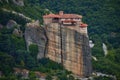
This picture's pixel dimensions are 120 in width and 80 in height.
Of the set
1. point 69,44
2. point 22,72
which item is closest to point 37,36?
point 69,44

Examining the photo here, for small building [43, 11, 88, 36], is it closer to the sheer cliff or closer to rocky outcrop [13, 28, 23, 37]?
the sheer cliff

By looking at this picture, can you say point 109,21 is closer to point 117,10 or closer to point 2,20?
point 117,10

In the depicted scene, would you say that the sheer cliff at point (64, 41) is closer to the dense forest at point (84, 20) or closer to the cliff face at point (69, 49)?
the cliff face at point (69, 49)

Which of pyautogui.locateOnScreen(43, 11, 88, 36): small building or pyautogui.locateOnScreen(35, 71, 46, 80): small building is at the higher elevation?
pyautogui.locateOnScreen(43, 11, 88, 36): small building

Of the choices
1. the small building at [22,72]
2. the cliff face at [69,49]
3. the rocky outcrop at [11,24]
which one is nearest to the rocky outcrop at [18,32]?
the rocky outcrop at [11,24]

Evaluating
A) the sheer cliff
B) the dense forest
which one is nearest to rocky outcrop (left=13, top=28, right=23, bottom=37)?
the dense forest
